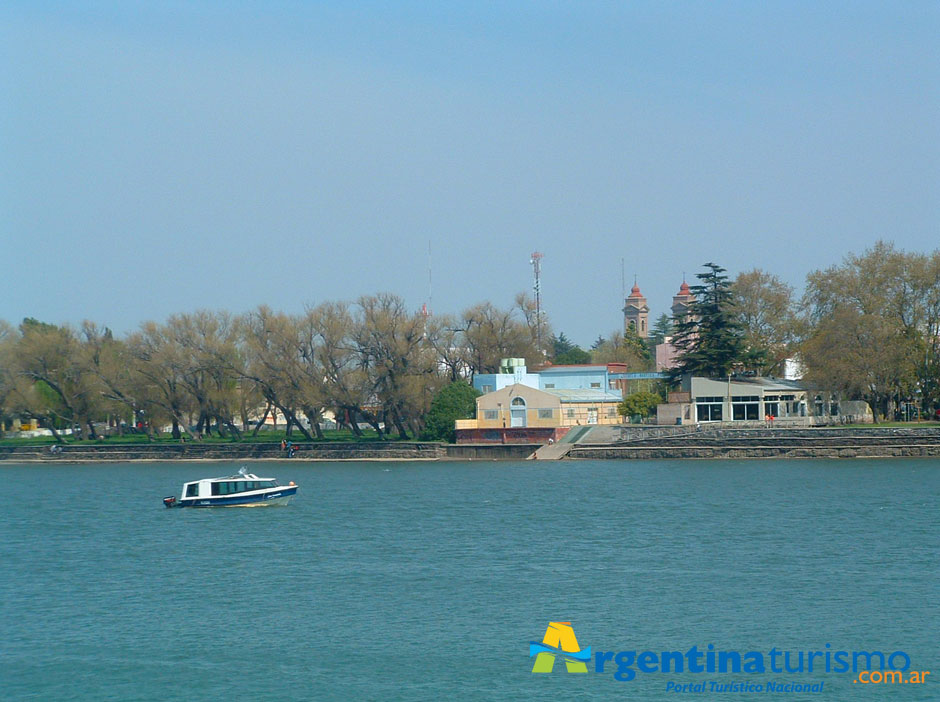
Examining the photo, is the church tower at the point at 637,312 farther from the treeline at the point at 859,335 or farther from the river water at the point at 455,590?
the river water at the point at 455,590

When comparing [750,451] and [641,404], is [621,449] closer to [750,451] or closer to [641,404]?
[750,451]

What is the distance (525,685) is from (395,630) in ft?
14.4

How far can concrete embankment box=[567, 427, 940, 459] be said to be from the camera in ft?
201

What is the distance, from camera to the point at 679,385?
259ft

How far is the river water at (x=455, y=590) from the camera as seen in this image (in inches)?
781

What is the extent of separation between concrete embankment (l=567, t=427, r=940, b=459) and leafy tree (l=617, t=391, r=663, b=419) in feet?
27.6

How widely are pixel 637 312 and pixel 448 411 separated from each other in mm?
93350

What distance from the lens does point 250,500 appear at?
149 feet

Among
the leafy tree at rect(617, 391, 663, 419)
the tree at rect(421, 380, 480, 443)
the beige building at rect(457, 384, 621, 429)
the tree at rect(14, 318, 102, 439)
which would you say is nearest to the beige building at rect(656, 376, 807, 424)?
the leafy tree at rect(617, 391, 663, 419)

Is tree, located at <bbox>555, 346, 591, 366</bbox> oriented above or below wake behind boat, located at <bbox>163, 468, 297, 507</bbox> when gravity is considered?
above

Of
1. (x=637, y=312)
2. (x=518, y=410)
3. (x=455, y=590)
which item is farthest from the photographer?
(x=637, y=312)

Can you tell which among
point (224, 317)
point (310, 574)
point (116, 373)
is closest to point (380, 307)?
point (224, 317)

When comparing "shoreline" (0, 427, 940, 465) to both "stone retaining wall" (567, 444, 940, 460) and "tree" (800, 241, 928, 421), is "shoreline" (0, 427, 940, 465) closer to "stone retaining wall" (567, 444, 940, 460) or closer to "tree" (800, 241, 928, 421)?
"stone retaining wall" (567, 444, 940, 460)

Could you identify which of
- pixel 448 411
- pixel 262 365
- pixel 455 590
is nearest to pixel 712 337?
pixel 448 411
